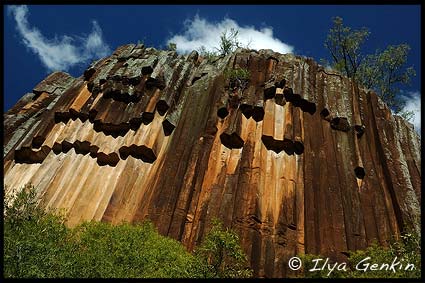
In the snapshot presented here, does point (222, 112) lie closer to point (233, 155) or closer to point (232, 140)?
point (232, 140)

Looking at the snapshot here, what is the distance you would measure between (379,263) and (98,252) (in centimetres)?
883

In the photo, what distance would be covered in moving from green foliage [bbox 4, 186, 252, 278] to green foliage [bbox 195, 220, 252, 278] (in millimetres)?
33

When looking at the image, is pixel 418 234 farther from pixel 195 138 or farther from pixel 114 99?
pixel 114 99

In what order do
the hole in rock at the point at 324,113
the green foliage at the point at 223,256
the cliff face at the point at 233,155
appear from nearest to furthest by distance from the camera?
the green foliage at the point at 223,256
the cliff face at the point at 233,155
the hole in rock at the point at 324,113

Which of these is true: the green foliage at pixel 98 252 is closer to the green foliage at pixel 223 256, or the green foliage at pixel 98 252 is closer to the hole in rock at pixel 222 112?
the green foliage at pixel 223 256

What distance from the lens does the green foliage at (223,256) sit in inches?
623

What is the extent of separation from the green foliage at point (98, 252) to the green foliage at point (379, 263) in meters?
2.52

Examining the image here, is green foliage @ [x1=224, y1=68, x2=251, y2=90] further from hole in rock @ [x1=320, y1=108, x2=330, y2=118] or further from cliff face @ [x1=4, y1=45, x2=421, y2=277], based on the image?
hole in rock @ [x1=320, y1=108, x2=330, y2=118]

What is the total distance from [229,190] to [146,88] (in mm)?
10009

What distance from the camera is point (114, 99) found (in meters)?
27.1

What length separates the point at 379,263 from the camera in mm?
15188

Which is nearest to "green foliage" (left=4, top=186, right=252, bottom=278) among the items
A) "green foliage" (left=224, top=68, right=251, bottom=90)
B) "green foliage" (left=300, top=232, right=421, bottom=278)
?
"green foliage" (left=300, top=232, right=421, bottom=278)

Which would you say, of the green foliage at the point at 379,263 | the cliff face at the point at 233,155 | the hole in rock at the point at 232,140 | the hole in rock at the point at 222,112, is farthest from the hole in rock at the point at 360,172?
the hole in rock at the point at 222,112

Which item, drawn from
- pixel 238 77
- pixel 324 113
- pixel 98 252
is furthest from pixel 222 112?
pixel 98 252
